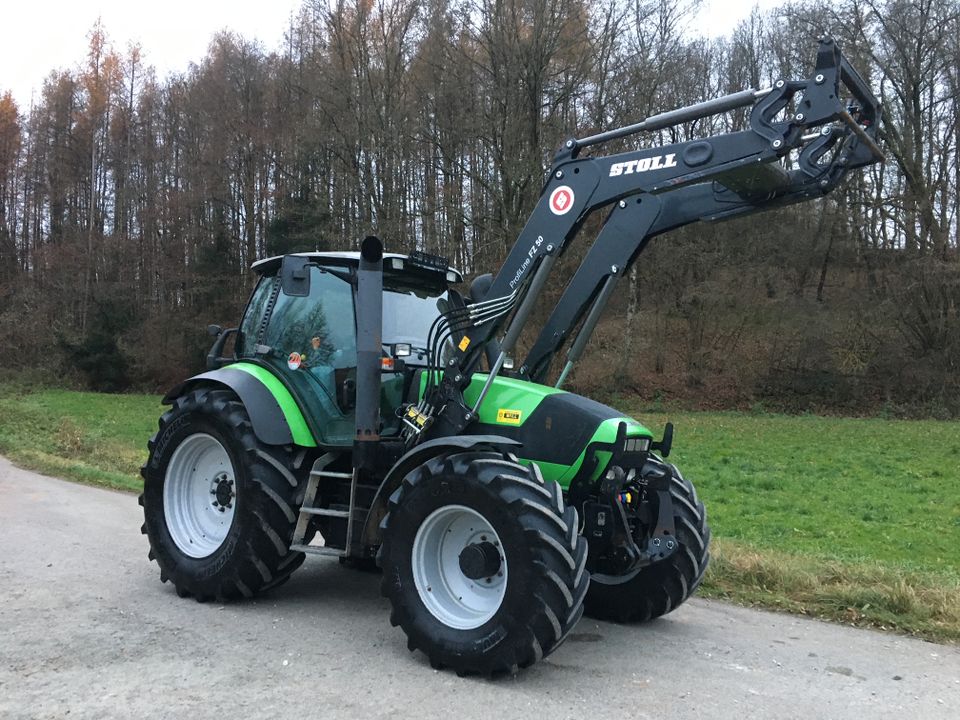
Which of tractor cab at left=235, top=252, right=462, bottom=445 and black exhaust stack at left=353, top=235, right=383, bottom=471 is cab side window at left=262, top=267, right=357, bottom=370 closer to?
tractor cab at left=235, top=252, right=462, bottom=445

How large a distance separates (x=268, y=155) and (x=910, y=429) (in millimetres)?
25586

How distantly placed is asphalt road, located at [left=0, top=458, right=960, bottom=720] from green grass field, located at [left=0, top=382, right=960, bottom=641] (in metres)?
0.48

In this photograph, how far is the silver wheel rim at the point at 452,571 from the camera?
463 centimetres

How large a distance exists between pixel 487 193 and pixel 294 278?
1985 centimetres

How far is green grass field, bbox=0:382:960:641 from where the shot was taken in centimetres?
598

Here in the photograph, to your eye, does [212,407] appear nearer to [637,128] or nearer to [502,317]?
[502,317]

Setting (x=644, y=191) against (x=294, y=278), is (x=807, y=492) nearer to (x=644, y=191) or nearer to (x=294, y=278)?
(x=644, y=191)

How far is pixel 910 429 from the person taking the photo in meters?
21.3

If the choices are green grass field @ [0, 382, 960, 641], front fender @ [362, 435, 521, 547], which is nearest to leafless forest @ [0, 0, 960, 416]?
green grass field @ [0, 382, 960, 641]

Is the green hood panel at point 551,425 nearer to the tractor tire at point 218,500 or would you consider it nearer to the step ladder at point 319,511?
the step ladder at point 319,511

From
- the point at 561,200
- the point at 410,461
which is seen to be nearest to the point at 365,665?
the point at 410,461

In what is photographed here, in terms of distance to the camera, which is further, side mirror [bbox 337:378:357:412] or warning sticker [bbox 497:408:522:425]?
side mirror [bbox 337:378:357:412]

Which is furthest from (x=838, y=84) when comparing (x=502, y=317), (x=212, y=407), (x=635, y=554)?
(x=212, y=407)

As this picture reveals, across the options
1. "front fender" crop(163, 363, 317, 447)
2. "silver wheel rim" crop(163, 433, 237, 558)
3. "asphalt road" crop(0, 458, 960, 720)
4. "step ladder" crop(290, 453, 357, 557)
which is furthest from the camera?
"silver wheel rim" crop(163, 433, 237, 558)
